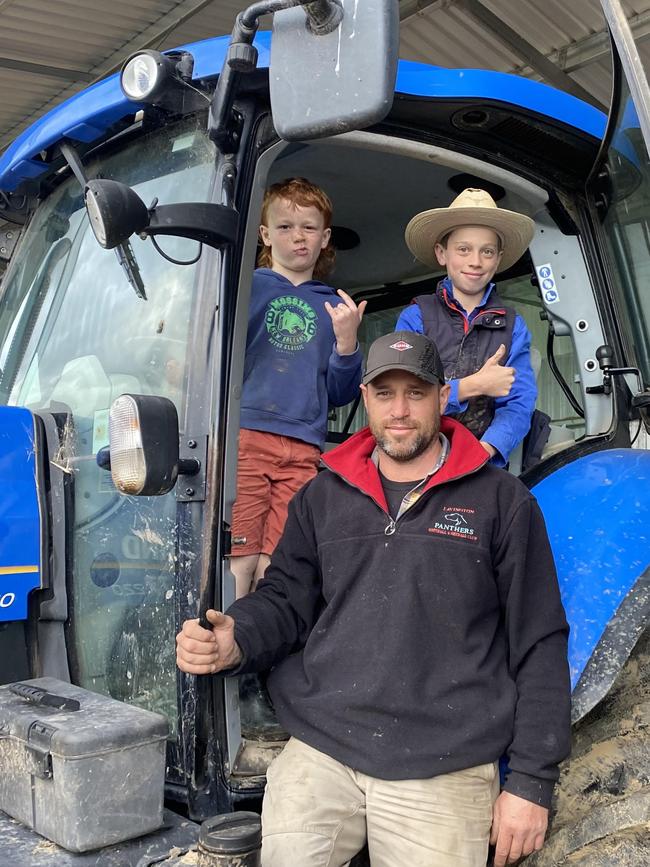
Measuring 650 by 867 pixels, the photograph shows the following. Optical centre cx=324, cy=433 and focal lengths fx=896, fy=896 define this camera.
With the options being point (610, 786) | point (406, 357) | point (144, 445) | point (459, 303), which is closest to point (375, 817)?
point (610, 786)

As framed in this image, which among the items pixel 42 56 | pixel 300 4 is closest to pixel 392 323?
pixel 300 4

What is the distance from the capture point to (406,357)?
2.01 metres

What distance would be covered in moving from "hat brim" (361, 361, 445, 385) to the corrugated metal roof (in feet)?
13.8

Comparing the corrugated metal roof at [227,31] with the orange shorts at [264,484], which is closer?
the orange shorts at [264,484]

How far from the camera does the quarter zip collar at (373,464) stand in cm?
193

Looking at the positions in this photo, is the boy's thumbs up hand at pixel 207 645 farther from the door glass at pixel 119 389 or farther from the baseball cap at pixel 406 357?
the baseball cap at pixel 406 357

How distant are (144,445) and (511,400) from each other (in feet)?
3.89

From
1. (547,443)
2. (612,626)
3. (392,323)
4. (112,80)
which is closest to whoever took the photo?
(612,626)

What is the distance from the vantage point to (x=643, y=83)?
1661 mm

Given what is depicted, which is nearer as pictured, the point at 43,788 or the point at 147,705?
the point at 43,788

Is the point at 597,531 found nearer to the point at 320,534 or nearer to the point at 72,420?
A: the point at 320,534

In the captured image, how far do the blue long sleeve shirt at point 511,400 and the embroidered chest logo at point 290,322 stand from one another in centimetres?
26

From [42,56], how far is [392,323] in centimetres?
430

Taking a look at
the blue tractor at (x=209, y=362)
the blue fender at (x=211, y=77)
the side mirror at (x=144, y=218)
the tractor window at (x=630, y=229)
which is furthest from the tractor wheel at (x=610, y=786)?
the blue fender at (x=211, y=77)
